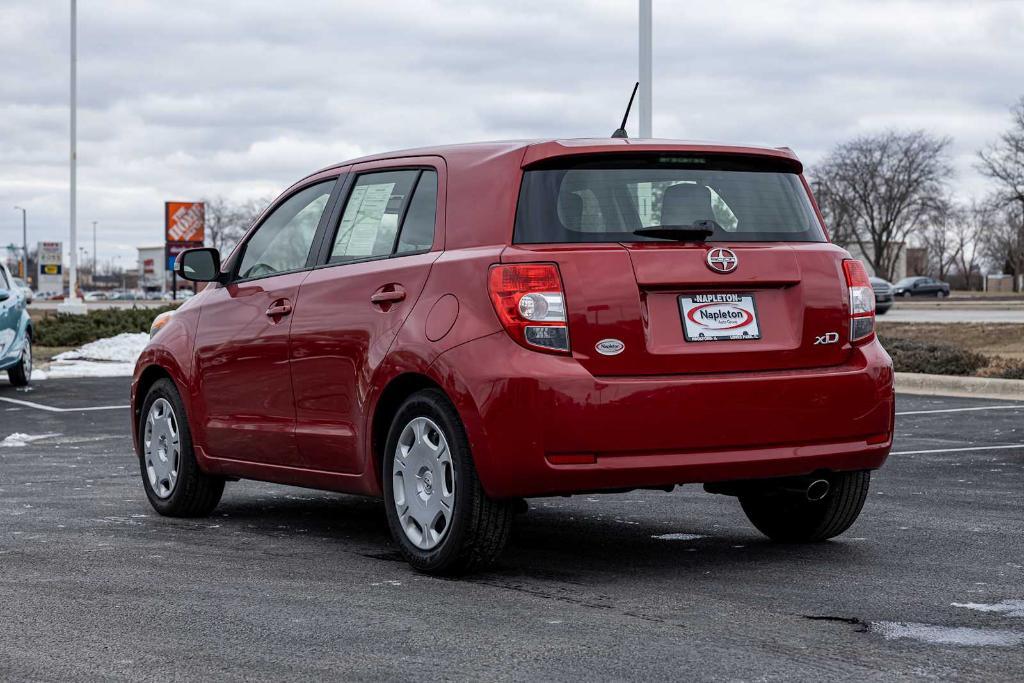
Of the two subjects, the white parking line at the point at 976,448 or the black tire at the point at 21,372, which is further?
the black tire at the point at 21,372

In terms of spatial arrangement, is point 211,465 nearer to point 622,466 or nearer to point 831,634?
point 622,466

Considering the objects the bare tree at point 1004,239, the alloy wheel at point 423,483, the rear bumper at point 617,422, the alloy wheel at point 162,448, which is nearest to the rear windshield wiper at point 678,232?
the rear bumper at point 617,422

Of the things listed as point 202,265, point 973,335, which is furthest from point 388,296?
point 973,335

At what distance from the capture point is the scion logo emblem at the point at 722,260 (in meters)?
5.69

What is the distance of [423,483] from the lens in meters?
5.90

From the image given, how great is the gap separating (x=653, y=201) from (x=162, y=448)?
11.1 feet

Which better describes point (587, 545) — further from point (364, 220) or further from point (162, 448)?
point (162, 448)

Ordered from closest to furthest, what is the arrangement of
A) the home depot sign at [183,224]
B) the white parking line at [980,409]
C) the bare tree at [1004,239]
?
the white parking line at [980,409] → the home depot sign at [183,224] → the bare tree at [1004,239]

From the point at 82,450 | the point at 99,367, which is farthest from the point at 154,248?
the point at 82,450

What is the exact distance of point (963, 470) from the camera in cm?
952

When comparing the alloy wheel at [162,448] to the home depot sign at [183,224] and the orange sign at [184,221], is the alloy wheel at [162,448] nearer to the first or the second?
the home depot sign at [183,224]

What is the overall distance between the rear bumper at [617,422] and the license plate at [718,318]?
16cm

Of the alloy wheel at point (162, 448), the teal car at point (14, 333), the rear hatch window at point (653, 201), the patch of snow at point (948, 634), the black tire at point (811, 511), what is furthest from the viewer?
the teal car at point (14, 333)

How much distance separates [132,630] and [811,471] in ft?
8.83
